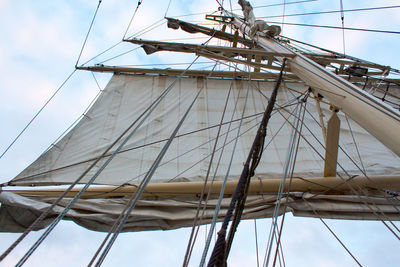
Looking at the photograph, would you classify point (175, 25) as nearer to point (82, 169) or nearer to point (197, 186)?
point (82, 169)

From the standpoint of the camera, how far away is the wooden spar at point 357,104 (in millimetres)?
1742

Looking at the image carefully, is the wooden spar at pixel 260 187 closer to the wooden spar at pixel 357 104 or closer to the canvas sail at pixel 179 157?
the canvas sail at pixel 179 157

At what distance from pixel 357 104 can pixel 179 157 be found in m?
4.01

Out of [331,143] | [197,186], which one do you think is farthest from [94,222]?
[331,143]

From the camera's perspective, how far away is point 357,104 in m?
2.11

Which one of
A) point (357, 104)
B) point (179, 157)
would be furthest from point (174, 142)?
point (357, 104)

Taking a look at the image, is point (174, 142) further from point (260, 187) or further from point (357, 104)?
point (357, 104)

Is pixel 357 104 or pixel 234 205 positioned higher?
pixel 357 104

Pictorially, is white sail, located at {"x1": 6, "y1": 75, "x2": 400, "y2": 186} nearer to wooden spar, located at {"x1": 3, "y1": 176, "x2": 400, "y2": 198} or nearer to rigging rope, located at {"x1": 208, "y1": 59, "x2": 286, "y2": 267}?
wooden spar, located at {"x1": 3, "y1": 176, "x2": 400, "y2": 198}

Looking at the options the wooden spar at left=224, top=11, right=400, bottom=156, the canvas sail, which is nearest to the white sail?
the canvas sail

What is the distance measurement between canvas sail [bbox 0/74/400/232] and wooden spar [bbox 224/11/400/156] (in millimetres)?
666

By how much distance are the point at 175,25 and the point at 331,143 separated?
19.5 feet

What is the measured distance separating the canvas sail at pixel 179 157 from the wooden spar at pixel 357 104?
67 centimetres

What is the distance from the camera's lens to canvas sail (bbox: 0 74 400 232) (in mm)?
3969
